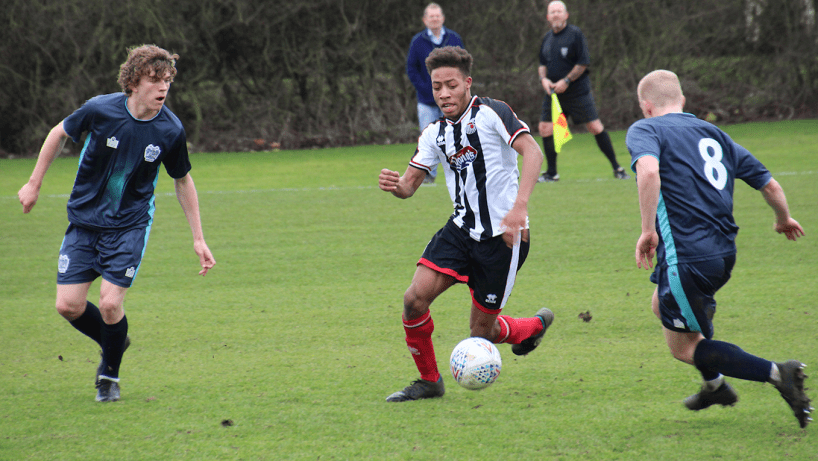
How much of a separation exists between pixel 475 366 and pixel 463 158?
1.01 metres

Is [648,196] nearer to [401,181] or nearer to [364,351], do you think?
[401,181]

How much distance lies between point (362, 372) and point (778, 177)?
23.6ft

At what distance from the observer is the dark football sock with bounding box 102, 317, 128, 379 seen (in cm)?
394

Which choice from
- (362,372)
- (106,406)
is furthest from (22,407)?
(362,372)

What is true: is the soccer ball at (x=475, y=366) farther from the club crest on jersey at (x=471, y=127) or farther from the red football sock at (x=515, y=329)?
the club crest on jersey at (x=471, y=127)

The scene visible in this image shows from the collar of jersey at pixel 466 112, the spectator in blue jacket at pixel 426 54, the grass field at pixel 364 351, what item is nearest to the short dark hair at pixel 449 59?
the collar of jersey at pixel 466 112

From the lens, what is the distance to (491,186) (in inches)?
154

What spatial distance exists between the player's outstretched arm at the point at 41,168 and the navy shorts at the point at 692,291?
9.46 ft

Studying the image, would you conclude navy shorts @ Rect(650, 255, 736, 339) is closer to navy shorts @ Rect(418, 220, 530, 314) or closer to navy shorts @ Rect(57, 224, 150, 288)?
navy shorts @ Rect(418, 220, 530, 314)

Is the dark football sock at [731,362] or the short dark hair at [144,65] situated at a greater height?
the short dark hair at [144,65]

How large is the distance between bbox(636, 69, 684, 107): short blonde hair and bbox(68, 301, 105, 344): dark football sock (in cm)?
288

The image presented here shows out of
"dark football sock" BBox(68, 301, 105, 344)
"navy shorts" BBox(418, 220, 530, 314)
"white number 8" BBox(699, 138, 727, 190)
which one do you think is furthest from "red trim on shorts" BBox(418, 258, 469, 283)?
"dark football sock" BBox(68, 301, 105, 344)

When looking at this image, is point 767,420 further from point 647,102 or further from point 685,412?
point 647,102

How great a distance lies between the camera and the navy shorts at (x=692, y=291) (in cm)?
323
